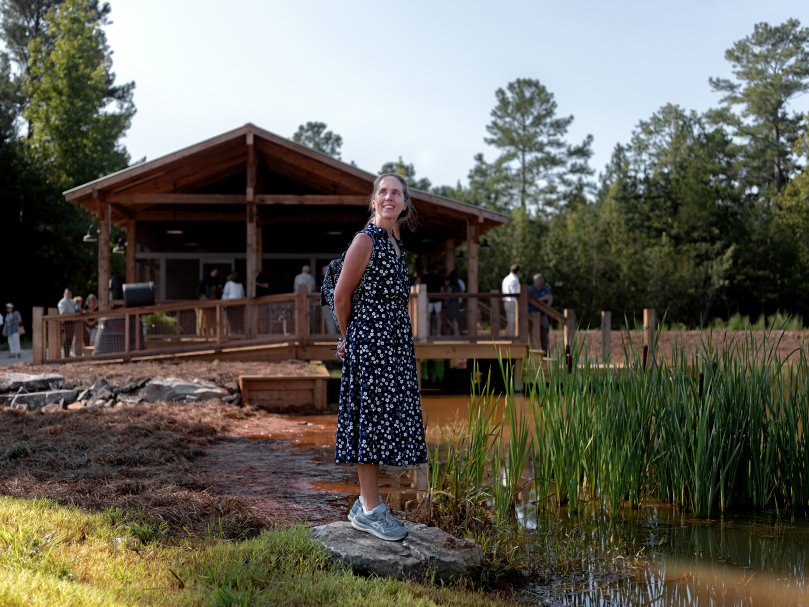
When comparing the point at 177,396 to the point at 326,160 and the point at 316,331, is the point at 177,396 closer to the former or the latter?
the point at 316,331

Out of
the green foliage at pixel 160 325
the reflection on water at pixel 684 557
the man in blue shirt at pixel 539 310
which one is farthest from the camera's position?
the man in blue shirt at pixel 539 310

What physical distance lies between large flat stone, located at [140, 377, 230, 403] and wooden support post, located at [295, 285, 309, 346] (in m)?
3.33

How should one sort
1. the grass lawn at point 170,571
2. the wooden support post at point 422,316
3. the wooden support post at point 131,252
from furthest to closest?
the wooden support post at point 131,252 → the wooden support post at point 422,316 → the grass lawn at point 170,571

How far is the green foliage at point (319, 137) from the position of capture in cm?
6303

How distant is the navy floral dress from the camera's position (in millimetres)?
3643

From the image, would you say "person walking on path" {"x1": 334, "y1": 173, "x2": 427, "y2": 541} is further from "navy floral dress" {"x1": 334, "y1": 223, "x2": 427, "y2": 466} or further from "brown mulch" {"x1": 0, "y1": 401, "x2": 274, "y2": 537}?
"brown mulch" {"x1": 0, "y1": 401, "x2": 274, "y2": 537}

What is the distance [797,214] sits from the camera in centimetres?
3275

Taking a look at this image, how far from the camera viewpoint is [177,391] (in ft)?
33.9

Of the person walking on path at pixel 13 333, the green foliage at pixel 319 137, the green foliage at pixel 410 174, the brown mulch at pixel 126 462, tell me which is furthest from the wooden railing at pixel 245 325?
the green foliage at pixel 319 137

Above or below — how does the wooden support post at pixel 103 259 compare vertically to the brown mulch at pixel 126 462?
above

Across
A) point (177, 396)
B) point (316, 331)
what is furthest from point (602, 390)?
point (316, 331)

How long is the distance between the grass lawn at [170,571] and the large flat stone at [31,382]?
6.78 metres

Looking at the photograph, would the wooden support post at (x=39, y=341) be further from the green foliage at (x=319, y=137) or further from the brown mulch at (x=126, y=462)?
the green foliage at (x=319, y=137)

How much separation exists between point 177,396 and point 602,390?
6908 millimetres
